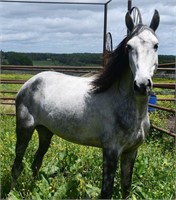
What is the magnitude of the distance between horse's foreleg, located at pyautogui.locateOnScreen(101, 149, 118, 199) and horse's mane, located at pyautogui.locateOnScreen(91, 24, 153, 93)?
0.61 metres

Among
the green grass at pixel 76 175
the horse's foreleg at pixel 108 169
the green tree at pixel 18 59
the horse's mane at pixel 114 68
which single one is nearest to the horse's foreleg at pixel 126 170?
the green grass at pixel 76 175

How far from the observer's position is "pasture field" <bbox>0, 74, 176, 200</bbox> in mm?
3801

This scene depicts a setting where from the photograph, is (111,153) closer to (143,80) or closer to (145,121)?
(145,121)

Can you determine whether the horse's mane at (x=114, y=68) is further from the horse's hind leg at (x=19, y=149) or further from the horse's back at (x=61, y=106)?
the horse's hind leg at (x=19, y=149)

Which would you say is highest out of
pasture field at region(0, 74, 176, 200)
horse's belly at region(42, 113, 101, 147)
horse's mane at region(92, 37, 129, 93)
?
horse's mane at region(92, 37, 129, 93)

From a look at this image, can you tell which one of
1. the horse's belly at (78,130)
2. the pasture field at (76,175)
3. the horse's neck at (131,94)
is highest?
the horse's neck at (131,94)

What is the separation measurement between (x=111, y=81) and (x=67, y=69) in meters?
6.42

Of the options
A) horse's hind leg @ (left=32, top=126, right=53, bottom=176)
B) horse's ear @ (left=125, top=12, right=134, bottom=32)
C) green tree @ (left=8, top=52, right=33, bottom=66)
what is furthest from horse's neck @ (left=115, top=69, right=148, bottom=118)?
green tree @ (left=8, top=52, right=33, bottom=66)

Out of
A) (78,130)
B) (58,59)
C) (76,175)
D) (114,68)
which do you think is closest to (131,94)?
(114,68)

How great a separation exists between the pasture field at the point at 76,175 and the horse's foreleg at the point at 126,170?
0.30 feet

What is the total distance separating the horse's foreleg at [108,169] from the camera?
11.3 feet

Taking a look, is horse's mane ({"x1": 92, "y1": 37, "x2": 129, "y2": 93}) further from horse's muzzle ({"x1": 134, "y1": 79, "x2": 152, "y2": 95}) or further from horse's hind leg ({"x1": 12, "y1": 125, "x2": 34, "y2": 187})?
horse's hind leg ({"x1": 12, "y1": 125, "x2": 34, "y2": 187})

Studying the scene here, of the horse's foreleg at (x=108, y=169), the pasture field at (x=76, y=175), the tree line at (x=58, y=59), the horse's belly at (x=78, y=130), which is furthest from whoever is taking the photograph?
the tree line at (x=58, y=59)

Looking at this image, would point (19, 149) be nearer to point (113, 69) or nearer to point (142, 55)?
point (113, 69)
